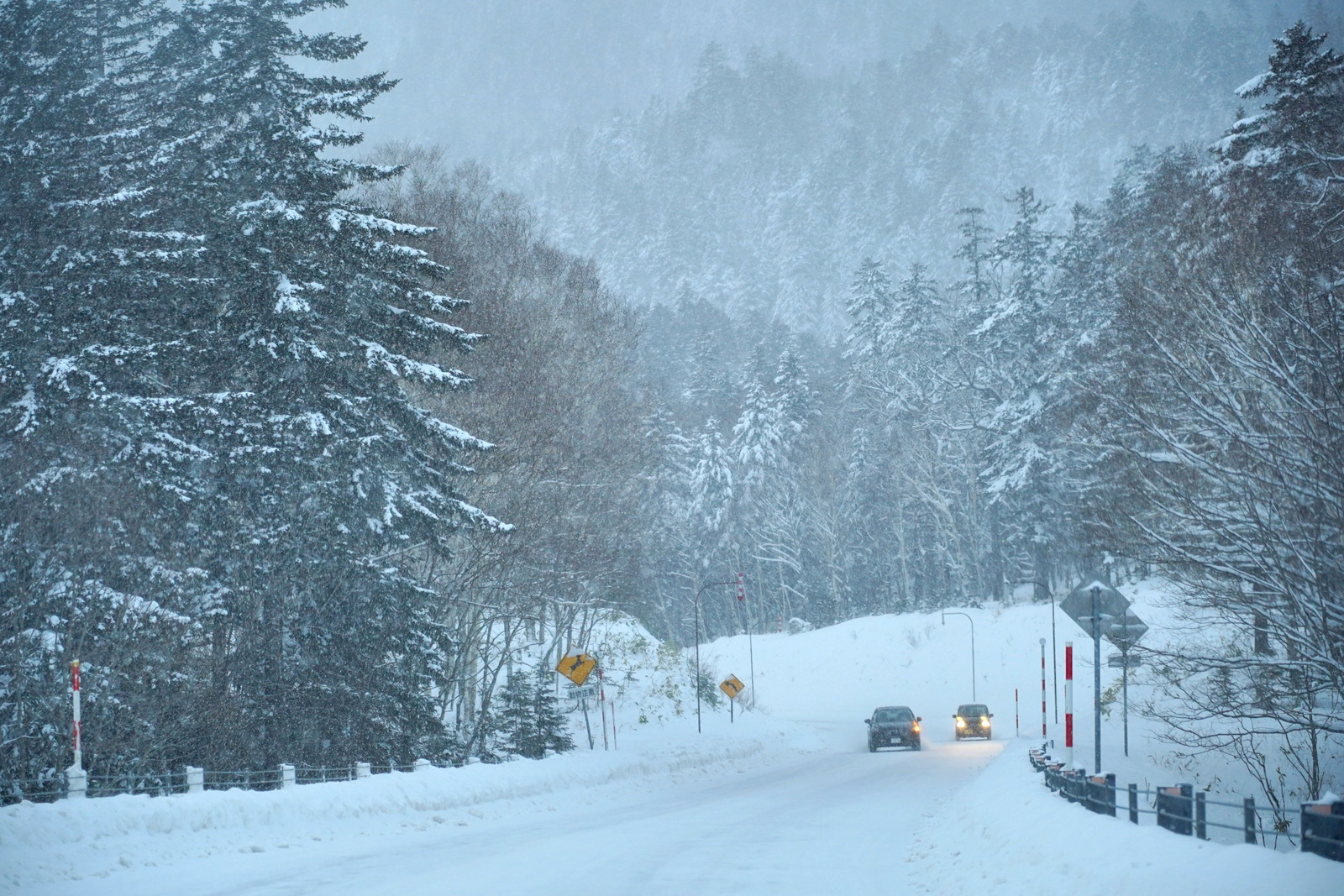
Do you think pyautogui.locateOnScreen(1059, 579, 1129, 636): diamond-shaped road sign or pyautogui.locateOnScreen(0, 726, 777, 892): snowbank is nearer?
pyautogui.locateOnScreen(0, 726, 777, 892): snowbank

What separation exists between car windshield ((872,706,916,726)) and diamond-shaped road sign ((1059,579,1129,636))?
25745 mm

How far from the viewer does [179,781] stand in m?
19.5

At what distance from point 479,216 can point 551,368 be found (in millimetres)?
5563

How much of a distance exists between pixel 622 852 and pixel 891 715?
27737 millimetres

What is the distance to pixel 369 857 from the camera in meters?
13.6

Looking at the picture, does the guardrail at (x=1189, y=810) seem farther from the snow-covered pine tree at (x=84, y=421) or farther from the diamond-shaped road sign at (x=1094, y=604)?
the snow-covered pine tree at (x=84, y=421)

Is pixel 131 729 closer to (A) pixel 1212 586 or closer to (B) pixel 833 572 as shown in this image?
(A) pixel 1212 586

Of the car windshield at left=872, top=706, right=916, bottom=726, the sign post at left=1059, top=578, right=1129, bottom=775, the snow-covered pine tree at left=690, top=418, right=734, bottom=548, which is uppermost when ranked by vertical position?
the snow-covered pine tree at left=690, top=418, right=734, bottom=548

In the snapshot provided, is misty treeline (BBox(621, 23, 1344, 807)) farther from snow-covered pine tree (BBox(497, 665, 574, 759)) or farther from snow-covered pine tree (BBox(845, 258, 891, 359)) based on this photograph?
snow-covered pine tree (BBox(497, 665, 574, 759))

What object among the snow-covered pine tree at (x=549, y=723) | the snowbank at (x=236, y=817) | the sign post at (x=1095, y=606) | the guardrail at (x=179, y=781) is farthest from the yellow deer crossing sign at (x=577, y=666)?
the sign post at (x=1095, y=606)

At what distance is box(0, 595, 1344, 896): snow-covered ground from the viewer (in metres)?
9.37

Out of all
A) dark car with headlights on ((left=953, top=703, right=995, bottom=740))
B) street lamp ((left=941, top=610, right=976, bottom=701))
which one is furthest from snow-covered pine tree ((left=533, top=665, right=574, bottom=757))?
street lamp ((left=941, top=610, right=976, bottom=701))

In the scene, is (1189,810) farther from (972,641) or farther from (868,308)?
(868,308)

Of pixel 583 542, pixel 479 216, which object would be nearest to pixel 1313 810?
pixel 583 542
